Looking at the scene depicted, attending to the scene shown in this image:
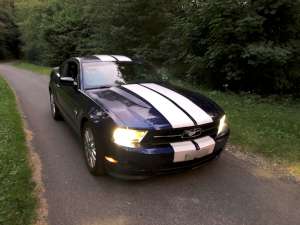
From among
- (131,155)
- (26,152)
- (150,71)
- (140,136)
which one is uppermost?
(150,71)

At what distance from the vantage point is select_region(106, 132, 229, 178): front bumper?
3316 millimetres

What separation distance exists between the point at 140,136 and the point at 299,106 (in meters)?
6.00

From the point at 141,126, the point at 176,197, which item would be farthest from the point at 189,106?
the point at 176,197

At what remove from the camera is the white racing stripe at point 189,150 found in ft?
11.0

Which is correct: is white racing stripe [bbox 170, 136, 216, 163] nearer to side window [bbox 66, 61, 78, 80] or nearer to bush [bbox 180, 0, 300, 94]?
side window [bbox 66, 61, 78, 80]

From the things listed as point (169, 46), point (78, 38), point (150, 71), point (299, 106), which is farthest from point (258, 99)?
point (78, 38)

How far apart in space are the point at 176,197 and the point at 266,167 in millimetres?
1533

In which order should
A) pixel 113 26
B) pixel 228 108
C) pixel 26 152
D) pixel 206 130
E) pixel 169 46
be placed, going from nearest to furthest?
pixel 206 130 → pixel 26 152 → pixel 228 108 → pixel 169 46 → pixel 113 26

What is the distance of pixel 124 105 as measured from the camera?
12.4ft

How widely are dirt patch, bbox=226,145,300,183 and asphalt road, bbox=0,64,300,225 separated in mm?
63

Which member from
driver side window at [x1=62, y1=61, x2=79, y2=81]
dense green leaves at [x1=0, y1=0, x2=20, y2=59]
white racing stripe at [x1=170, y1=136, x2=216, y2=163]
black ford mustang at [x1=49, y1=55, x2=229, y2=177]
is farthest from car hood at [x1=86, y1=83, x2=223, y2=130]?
dense green leaves at [x1=0, y1=0, x2=20, y2=59]

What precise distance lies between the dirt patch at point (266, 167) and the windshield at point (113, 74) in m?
1.86

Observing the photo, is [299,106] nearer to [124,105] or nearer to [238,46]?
[238,46]

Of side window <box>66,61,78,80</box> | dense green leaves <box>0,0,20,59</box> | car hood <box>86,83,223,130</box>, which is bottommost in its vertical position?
dense green leaves <box>0,0,20,59</box>
